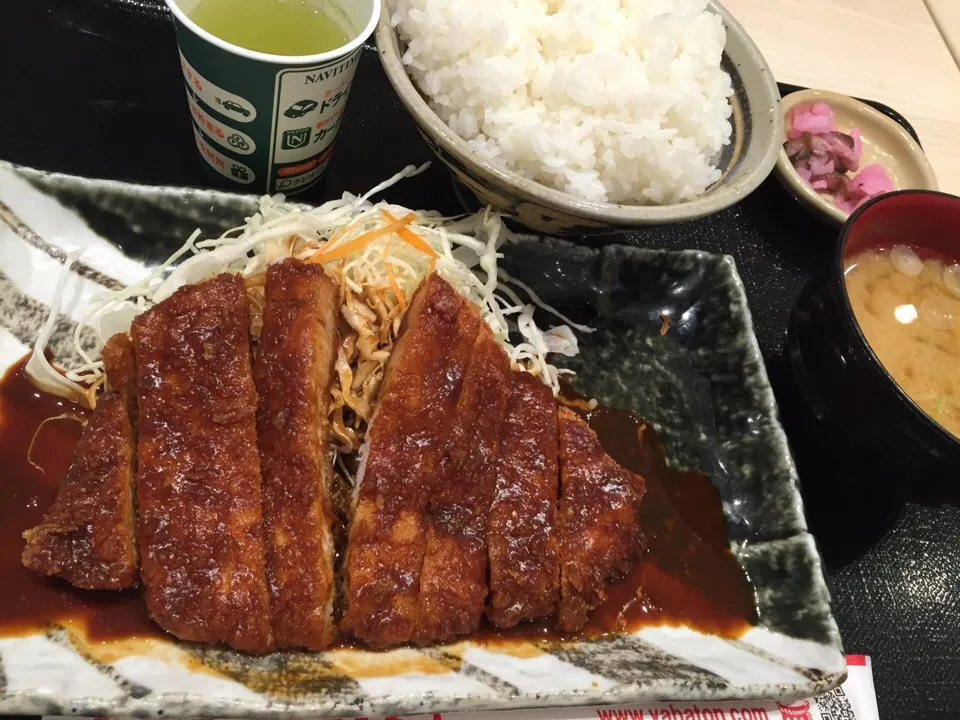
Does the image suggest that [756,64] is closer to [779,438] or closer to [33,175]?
[779,438]

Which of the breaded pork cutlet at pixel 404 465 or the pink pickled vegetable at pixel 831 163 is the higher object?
the pink pickled vegetable at pixel 831 163

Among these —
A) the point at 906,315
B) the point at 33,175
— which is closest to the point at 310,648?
the point at 33,175

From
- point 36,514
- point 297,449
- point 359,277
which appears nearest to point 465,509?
point 297,449

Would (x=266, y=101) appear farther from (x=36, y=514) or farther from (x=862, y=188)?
(x=862, y=188)

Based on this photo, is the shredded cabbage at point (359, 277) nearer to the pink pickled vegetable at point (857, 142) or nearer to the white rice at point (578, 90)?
the white rice at point (578, 90)

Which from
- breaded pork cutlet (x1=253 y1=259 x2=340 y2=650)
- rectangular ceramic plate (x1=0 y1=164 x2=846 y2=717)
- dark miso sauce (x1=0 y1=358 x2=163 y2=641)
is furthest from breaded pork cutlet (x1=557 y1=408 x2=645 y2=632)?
dark miso sauce (x1=0 y1=358 x2=163 y2=641)

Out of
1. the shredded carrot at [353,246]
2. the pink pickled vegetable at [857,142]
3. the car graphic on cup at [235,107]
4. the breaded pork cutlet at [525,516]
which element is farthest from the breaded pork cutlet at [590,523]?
the pink pickled vegetable at [857,142]
